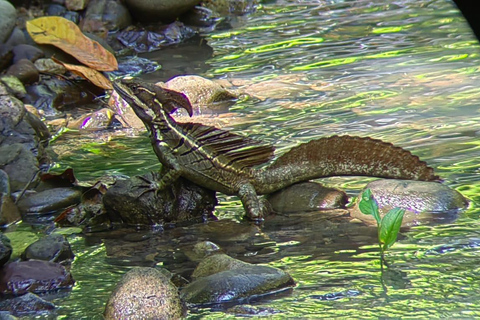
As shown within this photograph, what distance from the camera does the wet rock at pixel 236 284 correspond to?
393 cm

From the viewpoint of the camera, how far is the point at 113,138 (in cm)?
795

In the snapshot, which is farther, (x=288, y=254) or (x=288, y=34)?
(x=288, y=34)

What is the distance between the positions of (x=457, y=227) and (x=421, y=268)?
0.69 metres

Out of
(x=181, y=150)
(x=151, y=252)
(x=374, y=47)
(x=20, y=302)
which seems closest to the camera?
(x=20, y=302)

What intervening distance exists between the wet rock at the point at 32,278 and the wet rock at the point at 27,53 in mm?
6180

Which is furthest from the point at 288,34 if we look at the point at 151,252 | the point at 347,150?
the point at 151,252

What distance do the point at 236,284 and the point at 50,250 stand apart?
1.44 m

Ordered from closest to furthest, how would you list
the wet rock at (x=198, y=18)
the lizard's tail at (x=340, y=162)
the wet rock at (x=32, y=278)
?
the wet rock at (x=32, y=278) < the lizard's tail at (x=340, y=162) < the wet rock at (x=198, y=18)

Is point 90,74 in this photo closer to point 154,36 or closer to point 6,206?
point 154,36

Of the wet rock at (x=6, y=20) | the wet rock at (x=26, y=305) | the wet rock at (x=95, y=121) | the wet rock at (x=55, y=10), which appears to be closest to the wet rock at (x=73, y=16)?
the wet rock at (x=55, y=10)

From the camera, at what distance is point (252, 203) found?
5.51 meters

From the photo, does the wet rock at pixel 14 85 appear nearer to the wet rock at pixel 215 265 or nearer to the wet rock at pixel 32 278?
the wet rock at pixel 32 278

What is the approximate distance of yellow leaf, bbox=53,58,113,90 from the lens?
9.65 meters

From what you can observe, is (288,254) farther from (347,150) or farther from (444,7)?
(444,7)
